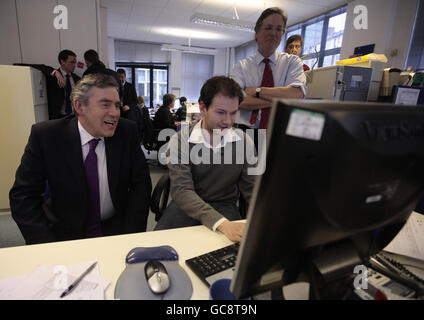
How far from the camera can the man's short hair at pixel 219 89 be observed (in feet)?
4.26

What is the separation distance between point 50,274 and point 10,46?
4.63 meters

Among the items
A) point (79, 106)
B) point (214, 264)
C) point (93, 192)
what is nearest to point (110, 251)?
point (214, 264)

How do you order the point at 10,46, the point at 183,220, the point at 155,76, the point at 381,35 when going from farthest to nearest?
the point at 155,76, the point at 381,35, the point at 10,46, the point at 183,220

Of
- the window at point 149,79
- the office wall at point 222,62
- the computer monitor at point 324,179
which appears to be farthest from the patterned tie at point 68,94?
the office wall at point 222,62

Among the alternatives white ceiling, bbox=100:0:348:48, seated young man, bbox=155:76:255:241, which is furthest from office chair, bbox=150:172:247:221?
white ceiling, bbox=100:0:348:48

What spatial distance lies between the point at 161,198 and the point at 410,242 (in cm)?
112

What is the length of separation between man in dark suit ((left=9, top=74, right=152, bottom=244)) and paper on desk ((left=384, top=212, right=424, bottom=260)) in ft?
3.65

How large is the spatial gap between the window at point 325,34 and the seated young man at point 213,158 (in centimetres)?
445

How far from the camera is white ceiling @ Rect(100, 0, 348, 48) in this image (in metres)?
5.11

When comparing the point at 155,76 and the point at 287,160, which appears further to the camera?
the point at 155,76

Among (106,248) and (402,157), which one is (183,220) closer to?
(106,248)

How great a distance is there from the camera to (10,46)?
393 centimetres

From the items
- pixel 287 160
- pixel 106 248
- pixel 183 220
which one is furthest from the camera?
pixel 183 220
